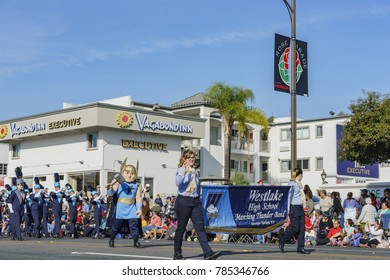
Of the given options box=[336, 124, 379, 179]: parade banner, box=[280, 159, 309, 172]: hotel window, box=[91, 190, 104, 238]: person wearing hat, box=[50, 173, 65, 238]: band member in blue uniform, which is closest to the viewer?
box=[50, 173, 65, 238]: band member in blue uniform

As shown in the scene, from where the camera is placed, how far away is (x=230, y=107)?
56562 mm

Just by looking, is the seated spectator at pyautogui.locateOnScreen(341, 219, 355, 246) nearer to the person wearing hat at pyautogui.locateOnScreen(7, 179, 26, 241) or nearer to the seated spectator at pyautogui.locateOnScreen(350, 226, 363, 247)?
the seated spectator at pyautogui.locateOnScreen(350, 226, 363, 247)

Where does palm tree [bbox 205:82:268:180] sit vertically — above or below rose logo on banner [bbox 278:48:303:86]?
above

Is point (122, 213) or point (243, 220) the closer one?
point (122, 213)

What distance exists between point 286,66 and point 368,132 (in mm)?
16979

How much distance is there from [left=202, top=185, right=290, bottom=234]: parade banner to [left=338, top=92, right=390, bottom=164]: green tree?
18345 mm

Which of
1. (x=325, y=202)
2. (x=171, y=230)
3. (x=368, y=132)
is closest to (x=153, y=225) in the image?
(x=171, y=230)

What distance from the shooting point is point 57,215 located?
955 inches

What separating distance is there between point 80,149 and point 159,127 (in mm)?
6033

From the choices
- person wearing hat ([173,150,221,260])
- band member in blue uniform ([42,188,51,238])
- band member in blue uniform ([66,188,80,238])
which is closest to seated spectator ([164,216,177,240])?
band member in blue uniform ([66,188,80,238])

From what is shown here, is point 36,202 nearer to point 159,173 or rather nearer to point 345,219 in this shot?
point 345,219

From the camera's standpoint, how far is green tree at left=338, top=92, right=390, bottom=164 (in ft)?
130
